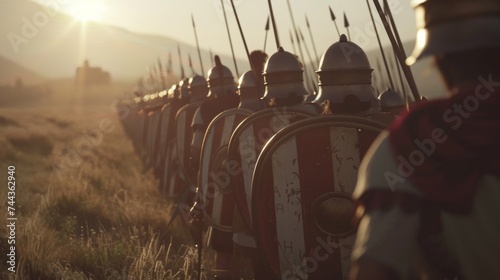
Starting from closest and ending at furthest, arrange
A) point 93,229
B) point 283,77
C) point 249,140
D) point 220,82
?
point 249,140, point 283,77, point 220,82, point 93,229

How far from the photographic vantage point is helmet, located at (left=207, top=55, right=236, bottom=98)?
24.2 feet

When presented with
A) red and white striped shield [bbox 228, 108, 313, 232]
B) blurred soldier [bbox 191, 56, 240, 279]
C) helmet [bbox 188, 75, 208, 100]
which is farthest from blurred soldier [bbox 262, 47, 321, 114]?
helmet [bbox 188, 75, 208, 100]

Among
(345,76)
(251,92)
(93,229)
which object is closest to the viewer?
(345,76)

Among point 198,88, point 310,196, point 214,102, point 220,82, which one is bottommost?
point 310,196

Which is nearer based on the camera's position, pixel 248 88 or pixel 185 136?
pixel 248 88

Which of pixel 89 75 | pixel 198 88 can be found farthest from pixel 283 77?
pixel 89 75

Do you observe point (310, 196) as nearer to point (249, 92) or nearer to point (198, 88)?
point (249, 92)

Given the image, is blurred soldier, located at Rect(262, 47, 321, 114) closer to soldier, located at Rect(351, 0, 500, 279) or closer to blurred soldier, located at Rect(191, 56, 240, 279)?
blurred soldier, located at Rect(191, 56, 240, 279)

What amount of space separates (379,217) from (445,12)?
632mm

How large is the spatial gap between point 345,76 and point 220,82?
3.10 metres

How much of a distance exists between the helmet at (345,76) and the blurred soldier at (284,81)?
1.86 feet

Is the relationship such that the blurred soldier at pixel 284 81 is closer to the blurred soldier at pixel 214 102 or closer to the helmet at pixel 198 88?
the blurred soldier at pixel 214 102

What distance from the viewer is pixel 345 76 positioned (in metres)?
4.56

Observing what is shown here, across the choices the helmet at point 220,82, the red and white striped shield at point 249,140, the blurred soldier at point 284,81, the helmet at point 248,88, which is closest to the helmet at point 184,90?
the helmet at point 220,82
